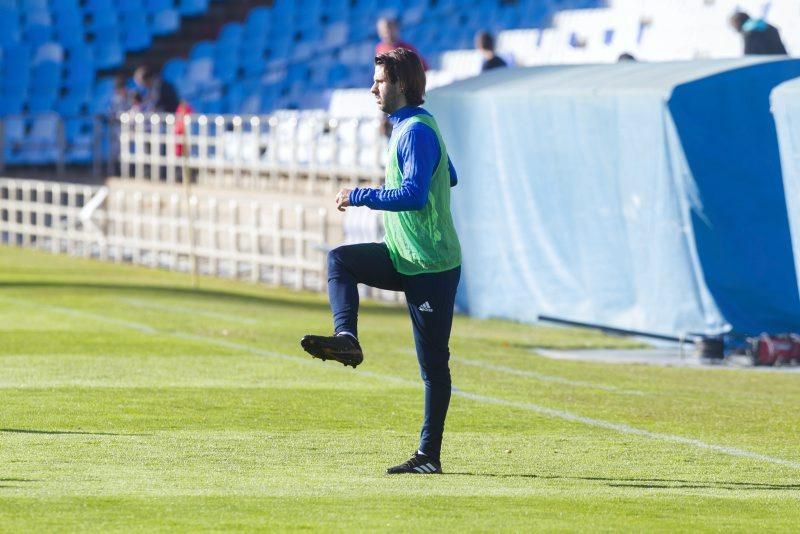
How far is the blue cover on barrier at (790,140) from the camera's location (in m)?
14.6

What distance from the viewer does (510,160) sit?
1881 centimetres

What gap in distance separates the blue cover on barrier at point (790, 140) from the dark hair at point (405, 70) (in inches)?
276

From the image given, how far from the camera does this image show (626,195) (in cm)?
1678

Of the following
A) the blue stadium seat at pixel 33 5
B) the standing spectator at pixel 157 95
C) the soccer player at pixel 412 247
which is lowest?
the soccer player at pixel 412 247

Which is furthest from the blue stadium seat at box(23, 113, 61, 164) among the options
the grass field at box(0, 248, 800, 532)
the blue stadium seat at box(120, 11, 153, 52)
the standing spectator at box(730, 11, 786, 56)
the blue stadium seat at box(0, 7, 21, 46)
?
the standing spectator at box(730, 11, 786, 56)

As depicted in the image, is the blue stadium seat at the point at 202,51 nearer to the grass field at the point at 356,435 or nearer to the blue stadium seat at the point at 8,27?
the blue stadium seat at the point at 8,27

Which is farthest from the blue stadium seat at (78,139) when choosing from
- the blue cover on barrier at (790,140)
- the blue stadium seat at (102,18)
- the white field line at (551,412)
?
the blue cover on barrier at (790,140)

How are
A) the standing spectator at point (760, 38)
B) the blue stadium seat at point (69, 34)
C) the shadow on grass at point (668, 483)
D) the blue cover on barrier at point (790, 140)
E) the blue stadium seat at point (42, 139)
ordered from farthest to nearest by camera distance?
the blue stadium seat at point (69, 34)
the blue stadium seat at point (42, 139)
the standing spectator at point (760, 38)
the blue cover on barrier at point (790, 140)
the shadow on grass at point (668, 483)

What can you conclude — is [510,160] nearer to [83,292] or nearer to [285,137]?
[83,292]

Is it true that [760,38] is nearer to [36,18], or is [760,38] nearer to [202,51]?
[36,18]

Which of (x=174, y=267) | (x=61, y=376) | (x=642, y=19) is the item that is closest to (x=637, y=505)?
(x=61, y=376)

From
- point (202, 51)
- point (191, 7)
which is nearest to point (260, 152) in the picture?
point (202, 51)

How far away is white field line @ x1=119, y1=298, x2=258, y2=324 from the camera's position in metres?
18.0

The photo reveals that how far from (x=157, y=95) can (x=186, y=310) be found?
13.2m
